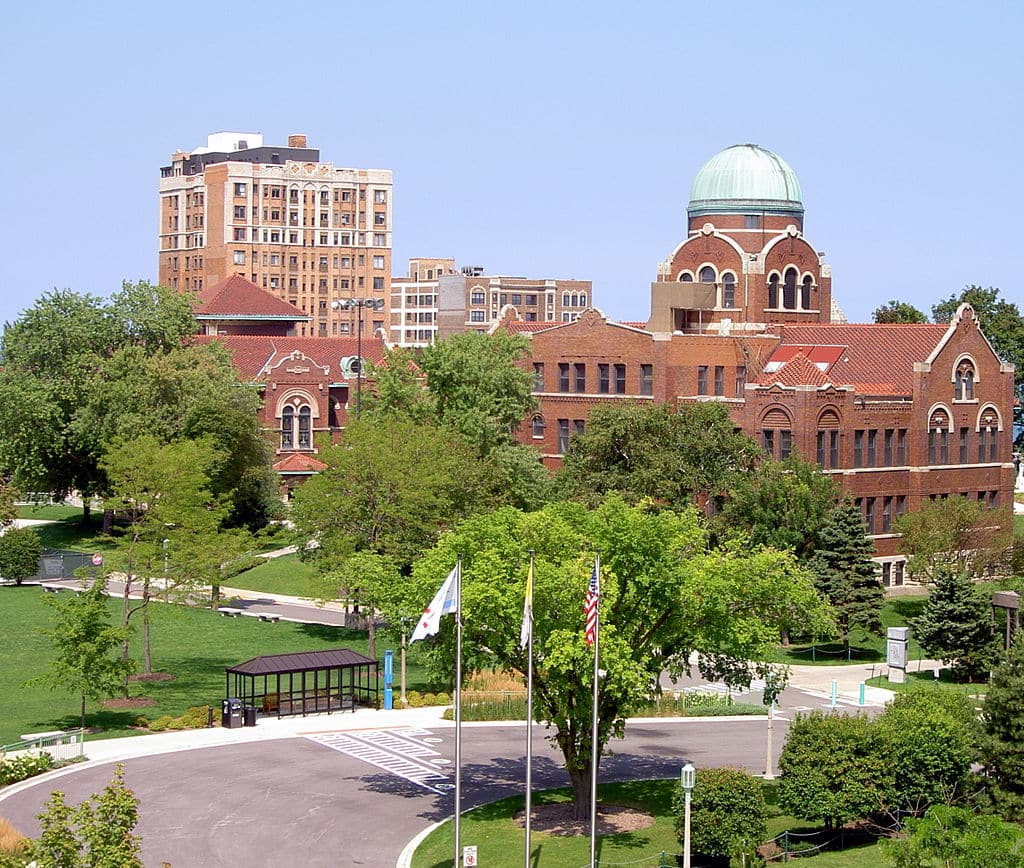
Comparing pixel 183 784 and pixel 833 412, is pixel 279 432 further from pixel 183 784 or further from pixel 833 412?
pixel 183 784

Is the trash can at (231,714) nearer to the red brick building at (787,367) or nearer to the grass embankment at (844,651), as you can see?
the grass embankment at (844,651)

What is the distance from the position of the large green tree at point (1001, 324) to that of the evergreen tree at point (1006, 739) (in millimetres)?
73063

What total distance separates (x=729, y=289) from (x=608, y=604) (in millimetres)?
54406

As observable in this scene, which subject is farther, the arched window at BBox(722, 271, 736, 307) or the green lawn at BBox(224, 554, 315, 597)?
the arched window at BBox(722, 271, 736, 307)

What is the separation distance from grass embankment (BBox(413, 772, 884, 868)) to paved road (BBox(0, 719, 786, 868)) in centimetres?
92

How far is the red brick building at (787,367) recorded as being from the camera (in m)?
83.9

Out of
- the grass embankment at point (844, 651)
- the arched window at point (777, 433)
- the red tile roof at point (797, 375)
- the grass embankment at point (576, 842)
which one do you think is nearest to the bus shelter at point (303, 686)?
the grass embankment at point (576, 842)

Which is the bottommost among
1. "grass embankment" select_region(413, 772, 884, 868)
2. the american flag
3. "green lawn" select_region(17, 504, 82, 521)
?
"grass embankment" select_region(413, 772, 884, 868)

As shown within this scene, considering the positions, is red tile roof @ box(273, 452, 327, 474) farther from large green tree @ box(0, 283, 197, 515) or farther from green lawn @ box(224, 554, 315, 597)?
green lawn @ box(224, 554, 315, 597)

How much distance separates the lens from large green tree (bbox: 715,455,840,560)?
71.3m

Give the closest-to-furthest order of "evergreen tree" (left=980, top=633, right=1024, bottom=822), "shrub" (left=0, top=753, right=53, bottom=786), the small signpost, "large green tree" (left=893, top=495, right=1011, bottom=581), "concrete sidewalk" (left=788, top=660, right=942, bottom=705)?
"evergreen tree" (left=980, top=633, right=1024, bottom=822) < "shrub" (left=0, top=753, right=53, bottom=786) < "concrete sidewalk" (left=788, top=660, right=942, bottom=705) < the small signpost < "large green tree" (left=893, top=495, right=1011, bottom=581)

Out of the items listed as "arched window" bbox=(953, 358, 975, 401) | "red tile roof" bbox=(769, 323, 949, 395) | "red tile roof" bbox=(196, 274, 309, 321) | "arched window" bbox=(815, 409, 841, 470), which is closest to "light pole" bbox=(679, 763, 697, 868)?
"arched window" bbox=(815, 409, 841, 470)

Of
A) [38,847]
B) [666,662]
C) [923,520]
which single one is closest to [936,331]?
[923,520]

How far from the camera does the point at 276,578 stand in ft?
278
